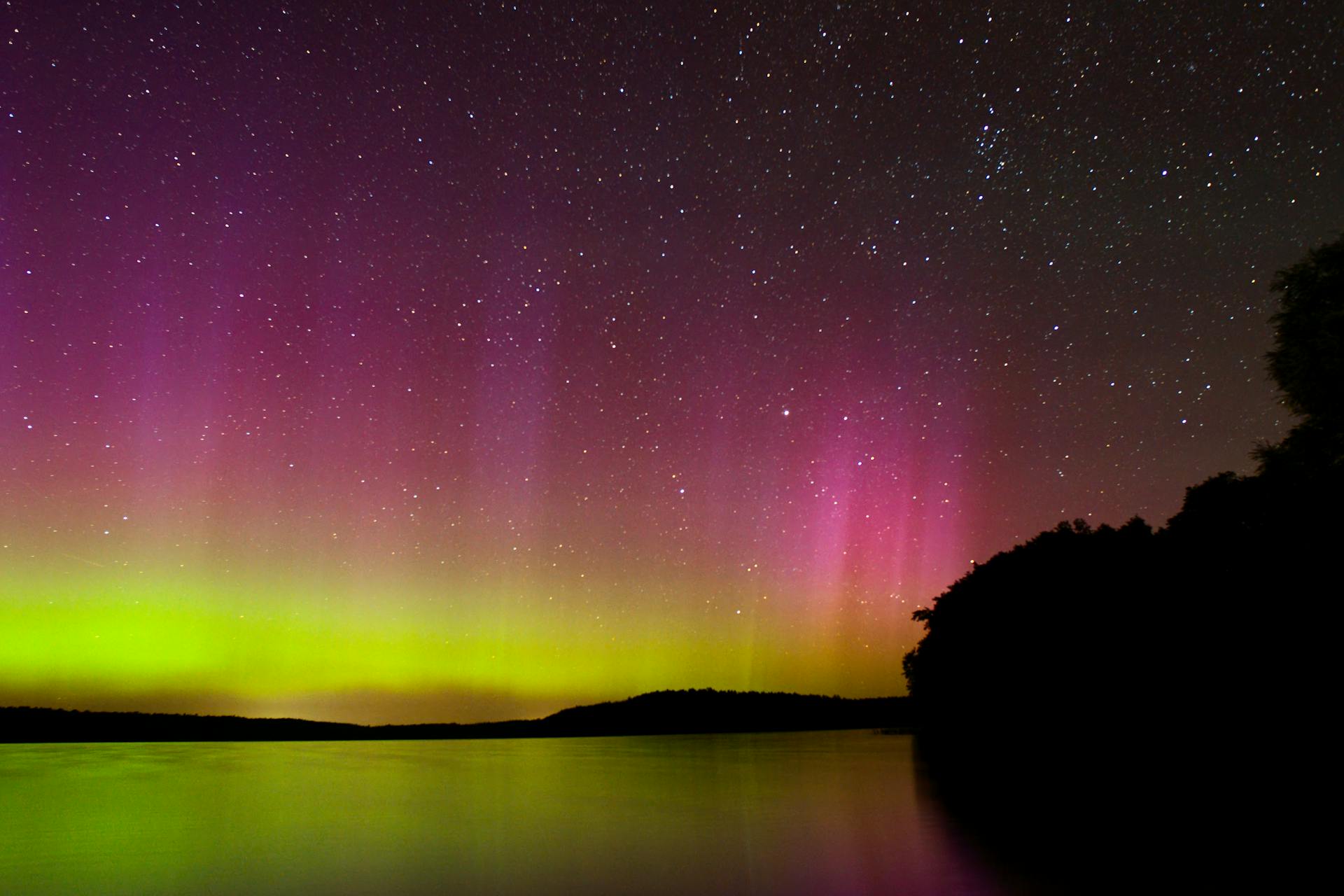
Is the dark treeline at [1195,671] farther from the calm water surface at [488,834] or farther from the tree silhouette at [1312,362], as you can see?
the calm water surface at [488,834]

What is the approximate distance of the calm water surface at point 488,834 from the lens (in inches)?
270

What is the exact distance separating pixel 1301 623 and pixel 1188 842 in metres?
14.2

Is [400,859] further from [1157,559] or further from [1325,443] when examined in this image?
[1157,559]

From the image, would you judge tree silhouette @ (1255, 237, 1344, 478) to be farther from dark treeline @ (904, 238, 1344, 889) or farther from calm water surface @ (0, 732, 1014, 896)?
calm water surface @ (0, 732, 1014, 896)

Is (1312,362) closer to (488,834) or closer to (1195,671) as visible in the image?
(1195,671)

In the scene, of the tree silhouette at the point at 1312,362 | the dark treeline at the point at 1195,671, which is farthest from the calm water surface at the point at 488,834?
the tree silhouette at the point at 1312,362

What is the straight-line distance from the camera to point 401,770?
2094 cm

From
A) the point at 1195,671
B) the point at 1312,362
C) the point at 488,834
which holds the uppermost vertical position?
the point at 1312,362

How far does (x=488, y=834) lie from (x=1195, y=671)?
A: 765 inches

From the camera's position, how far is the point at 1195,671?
22.8 meters

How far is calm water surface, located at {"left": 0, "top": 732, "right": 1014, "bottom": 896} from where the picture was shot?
22.5 feet

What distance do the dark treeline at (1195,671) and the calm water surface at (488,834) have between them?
3.97 feet

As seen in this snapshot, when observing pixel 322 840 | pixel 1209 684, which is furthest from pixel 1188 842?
pixel 1209 684

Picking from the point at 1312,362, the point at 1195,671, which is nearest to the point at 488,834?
the point at 1312,362
